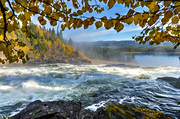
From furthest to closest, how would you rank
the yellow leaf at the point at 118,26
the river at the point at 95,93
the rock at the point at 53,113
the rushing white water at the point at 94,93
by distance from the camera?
1. the rushing white water at the point at 94,93
2. the river at the point at 95,93
3. the rock at the point at 53,113
4. the yellow leaf at the point at 118,26

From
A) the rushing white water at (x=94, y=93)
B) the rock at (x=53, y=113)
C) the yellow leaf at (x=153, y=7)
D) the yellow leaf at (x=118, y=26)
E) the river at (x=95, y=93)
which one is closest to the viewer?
the yellow leaf at (x=153, y=7)

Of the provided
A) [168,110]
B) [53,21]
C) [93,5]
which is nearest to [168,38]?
[93,5]

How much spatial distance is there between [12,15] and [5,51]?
2.94 ft

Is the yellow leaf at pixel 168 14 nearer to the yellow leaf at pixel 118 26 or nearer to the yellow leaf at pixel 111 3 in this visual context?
the yellow leaf at pixel 118 26

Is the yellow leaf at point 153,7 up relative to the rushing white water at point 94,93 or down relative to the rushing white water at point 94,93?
up

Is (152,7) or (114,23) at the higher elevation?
(152,7)

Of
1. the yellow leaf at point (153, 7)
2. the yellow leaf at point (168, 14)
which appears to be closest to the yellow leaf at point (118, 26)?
the yellow leaf at point (153, 7)

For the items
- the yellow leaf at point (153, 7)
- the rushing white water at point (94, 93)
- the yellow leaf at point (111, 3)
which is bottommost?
the rushing white water at point (94, 93)

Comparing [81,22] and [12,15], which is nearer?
[81,22]

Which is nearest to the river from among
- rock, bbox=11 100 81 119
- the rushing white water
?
the rushing white water

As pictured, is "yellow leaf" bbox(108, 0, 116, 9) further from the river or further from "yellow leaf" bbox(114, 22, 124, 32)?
the river

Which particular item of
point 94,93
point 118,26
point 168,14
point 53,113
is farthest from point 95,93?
point 168,14

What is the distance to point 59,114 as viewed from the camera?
11.6 feet

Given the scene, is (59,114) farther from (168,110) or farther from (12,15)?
(168,110)
